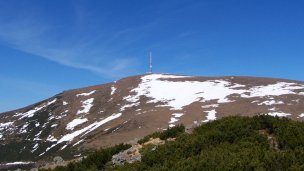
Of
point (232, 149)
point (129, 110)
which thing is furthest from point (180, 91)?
point (232, 149)

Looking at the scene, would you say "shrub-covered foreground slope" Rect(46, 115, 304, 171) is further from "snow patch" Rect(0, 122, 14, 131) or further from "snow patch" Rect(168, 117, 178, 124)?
"snow patch" Rect(0, 122, 14, 131)

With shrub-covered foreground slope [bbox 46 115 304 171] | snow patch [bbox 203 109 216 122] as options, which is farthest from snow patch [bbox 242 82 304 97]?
shrub-covered foreground slope [bbox 46 115 304 171]

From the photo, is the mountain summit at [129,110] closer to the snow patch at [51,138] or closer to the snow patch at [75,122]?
the snow patch at [51,138]

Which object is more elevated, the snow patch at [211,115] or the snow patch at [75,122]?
the snow patch at [211,115]

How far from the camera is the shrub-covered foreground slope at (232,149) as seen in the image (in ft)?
42.8

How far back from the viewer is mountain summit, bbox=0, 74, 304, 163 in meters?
79.7

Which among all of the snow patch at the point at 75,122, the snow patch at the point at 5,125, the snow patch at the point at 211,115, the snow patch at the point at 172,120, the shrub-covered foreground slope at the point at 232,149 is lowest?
the snow patch at the point at 5,125

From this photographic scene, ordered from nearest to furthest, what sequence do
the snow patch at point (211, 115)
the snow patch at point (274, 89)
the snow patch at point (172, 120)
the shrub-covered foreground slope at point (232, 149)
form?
the shrub-covered foreground slope at point (232, 149) < the snow patch at point (211, 115) < the snow patch at point (172, 120) < the snow patch at point (274, 89)

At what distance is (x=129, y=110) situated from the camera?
100 meters

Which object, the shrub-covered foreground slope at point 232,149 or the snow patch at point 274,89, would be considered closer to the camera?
the shrub-covered foreground slope at point 232,149

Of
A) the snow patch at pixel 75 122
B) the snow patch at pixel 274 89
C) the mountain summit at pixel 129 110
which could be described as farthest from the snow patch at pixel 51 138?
the snow patch at pixel 274 89

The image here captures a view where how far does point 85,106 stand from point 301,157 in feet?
339

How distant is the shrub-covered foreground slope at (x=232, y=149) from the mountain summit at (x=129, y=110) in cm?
5147

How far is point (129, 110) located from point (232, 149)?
85529 mm
